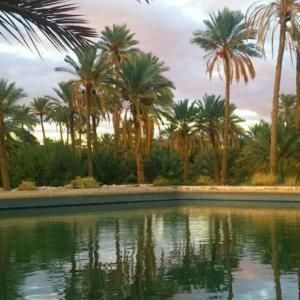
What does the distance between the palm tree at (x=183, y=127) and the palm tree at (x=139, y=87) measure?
10.9 feet

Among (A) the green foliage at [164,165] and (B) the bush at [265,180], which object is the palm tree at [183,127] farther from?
(B) the bush at [265,180]

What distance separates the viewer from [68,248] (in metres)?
11.3

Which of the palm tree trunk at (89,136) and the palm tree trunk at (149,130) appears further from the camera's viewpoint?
the palm tree trunk at (149,130)

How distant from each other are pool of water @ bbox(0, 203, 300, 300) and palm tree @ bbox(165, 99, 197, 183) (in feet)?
69.1

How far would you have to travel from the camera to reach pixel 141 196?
25812 millimetres

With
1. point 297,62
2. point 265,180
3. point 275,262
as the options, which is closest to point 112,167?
point 265,180

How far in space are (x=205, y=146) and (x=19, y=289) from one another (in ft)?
112

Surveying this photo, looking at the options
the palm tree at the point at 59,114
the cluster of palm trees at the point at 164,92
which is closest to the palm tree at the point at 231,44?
the cluster of palm trees at the point at 164,92

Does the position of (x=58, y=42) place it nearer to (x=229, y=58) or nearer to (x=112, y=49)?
(x=229, y=58)

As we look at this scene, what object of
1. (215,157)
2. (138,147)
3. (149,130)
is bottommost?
(215,157)

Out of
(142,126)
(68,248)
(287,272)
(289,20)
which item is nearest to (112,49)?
(142,126)

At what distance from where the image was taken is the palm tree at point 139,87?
3397 centimetres

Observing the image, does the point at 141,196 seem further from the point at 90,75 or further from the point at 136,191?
the point at 90,75

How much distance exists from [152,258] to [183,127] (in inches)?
1152
